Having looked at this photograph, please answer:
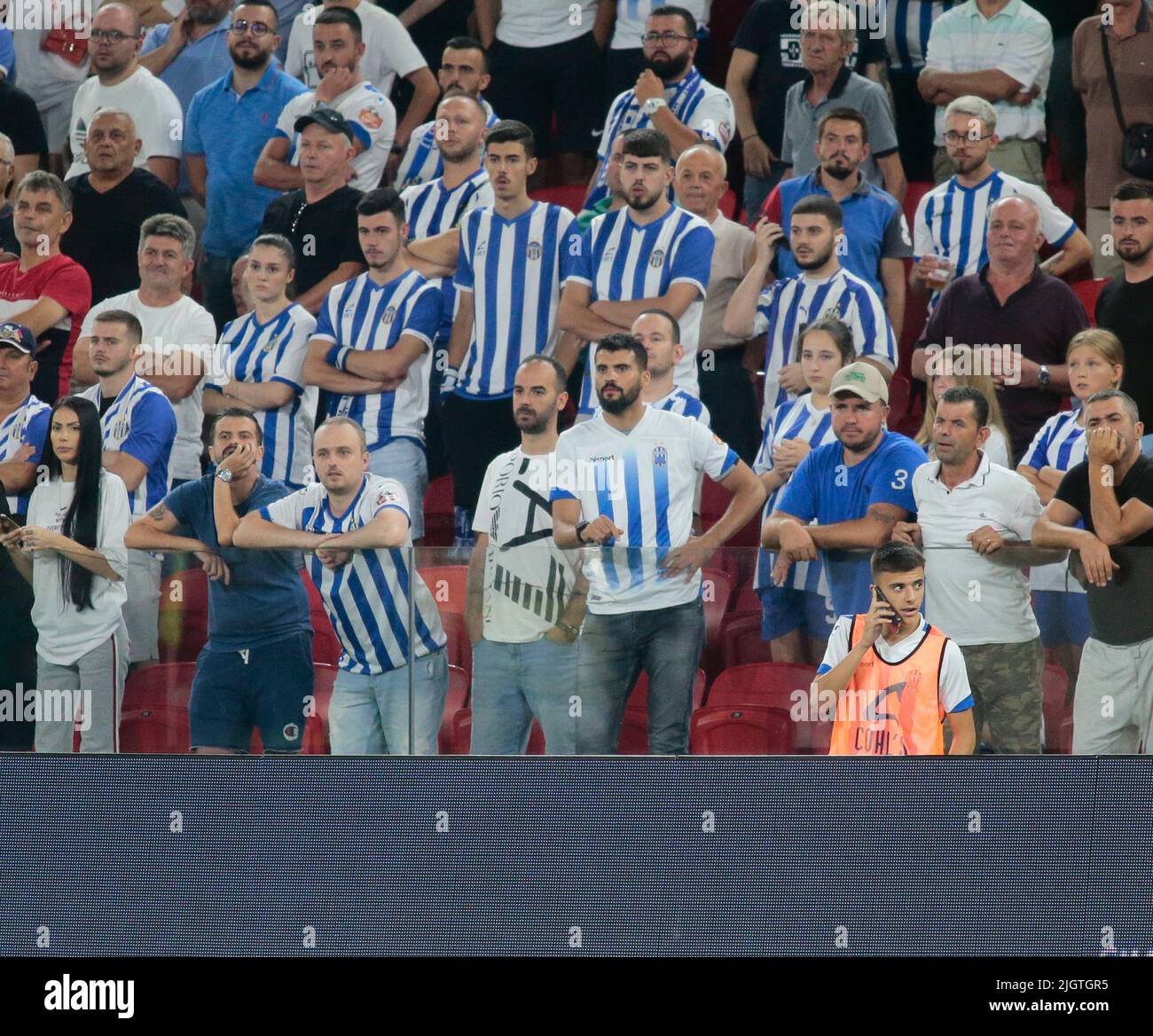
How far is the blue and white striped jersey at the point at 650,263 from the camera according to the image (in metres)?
8.85

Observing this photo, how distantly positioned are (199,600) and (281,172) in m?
3.78

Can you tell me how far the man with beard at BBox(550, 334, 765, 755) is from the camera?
6840 mm

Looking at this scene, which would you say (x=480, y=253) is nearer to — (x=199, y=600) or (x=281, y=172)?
(x=281, y=172)

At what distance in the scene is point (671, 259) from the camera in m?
8.86

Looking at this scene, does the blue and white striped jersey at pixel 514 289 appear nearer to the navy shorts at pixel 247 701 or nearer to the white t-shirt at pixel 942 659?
the navy shorts at pixel 247 701

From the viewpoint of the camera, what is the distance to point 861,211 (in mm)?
9258

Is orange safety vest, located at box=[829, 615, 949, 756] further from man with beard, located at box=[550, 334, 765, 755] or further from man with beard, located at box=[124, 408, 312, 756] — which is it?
man with beard, located at box=[124, 408, 312, 756]

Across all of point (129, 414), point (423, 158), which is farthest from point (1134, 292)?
point (129, 414)

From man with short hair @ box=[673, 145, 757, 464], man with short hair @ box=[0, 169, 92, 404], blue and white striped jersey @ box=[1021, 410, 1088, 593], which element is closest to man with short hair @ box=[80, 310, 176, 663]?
man with short hair @ box=[0, 169, 92, 404]

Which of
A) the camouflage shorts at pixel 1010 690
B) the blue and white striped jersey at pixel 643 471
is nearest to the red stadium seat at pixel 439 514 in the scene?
the blue and white striped jersey at pixel 643 471

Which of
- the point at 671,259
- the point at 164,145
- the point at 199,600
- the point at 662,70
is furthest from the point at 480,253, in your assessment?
the point at 199,600

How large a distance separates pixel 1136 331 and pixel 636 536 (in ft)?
8.38

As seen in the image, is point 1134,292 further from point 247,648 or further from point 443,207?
point 247,648

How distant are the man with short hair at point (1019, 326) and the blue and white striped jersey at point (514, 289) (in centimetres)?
165
